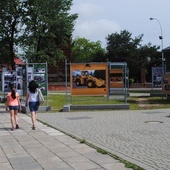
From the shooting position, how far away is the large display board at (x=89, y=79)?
69.4ft

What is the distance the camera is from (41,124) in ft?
47.5

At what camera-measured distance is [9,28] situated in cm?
3102

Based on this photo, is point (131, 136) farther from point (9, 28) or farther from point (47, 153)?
point (9, 28)

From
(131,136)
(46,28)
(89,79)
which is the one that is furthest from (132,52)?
(131,136)

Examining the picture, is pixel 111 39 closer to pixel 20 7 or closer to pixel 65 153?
pixel 20 7

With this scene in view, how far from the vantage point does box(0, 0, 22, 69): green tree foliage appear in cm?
2938

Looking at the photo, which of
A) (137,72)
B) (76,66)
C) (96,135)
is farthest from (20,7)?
(137,72)

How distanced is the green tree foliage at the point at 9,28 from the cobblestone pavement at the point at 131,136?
1610cm

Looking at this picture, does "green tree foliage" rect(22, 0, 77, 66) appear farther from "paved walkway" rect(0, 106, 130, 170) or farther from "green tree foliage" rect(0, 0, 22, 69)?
"paved walkway" rect(0, 106, 130, 170)

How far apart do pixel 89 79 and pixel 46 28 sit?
1215 centimetres

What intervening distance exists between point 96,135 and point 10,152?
3163mm

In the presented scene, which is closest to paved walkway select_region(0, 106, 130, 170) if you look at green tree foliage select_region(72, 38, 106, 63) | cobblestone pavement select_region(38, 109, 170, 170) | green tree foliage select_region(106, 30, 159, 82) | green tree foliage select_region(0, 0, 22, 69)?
cobblestone pavement select_region(38, 109, 170, 170)

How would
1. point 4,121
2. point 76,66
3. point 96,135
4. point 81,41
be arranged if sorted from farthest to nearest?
point 81,41
point 76,66
point 4,121
point 96,135

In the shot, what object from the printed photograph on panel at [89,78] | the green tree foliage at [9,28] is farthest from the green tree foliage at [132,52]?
the printed photograph on panel at [89,78]
